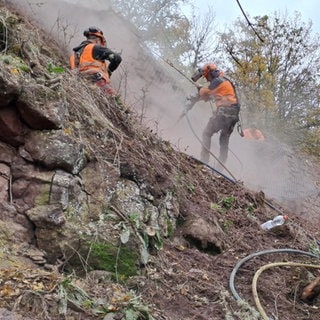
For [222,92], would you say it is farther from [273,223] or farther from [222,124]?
[273,223]

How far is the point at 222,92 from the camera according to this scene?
29.5 feet

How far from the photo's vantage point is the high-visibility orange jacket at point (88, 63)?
719cm

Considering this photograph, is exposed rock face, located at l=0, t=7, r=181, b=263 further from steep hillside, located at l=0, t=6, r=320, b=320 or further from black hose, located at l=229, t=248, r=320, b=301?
black hose, located at l=229, t=248, r=320, b=301

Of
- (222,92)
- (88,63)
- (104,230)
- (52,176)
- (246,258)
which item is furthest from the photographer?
(222,92)

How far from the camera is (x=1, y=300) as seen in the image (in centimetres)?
287

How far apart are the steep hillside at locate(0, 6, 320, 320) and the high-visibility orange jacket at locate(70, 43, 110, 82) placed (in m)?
1.34

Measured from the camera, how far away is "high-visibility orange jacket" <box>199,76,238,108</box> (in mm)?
8969

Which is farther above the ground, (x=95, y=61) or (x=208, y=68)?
(x=208, y=68)

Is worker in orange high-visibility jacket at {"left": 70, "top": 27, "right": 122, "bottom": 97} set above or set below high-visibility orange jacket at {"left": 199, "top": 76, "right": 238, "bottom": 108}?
below

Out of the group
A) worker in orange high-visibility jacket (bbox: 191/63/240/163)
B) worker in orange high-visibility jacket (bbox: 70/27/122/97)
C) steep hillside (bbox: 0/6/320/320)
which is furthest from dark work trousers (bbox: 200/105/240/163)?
steep hillside (bbox: 0/6/320/320)

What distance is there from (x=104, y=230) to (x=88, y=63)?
3.82 m

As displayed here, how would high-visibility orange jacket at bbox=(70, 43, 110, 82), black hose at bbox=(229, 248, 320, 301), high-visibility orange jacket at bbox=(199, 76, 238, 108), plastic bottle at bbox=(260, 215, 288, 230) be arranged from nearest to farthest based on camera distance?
1. black hose at bbox=(229, 248, 320, 301)
2. plastic bottle at bbox=(260, 215, 288, 230)
3. high-visibility orange jacket at bbox=(70, 43, 110, 82)
4. high-visibility orange jacket at bbox=(199, 76, 238, 108)

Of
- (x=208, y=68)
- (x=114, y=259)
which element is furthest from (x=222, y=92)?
(x=114, y=259)

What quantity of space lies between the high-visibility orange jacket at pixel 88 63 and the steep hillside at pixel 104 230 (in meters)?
1.34
